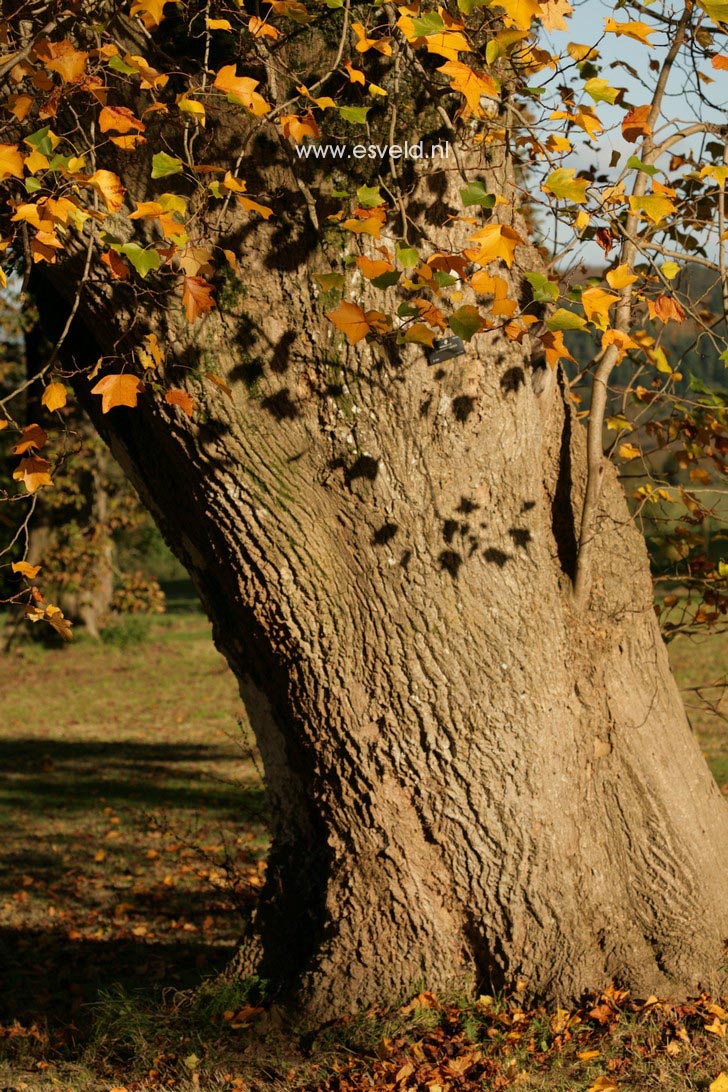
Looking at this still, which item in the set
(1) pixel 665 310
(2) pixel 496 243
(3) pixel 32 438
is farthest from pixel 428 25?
(3) pixel 32 438

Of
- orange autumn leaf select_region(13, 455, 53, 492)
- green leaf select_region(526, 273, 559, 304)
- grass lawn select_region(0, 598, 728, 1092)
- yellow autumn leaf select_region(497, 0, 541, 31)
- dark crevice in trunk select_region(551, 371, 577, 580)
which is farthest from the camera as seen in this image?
dark crevice in trunk select_region(551, 371, 577, 580)

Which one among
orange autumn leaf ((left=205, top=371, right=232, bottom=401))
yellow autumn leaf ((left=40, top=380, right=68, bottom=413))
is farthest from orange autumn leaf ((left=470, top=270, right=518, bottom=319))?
yellow autumn leaf ((left=40, top=380, right=68, bottom=413))

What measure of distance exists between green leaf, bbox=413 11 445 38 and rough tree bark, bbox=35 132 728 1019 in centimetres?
69

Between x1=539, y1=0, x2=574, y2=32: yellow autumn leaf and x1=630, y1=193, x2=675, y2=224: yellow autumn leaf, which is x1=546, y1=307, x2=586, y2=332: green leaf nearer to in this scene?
x1=630, y1=193, x2=675, y2=224: yellow autumn leaf

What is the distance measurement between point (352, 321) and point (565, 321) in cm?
55

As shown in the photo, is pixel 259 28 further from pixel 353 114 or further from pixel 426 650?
pixel 426 650

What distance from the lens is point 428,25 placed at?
7.66 feet

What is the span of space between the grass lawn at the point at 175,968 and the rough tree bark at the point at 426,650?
0.55ft

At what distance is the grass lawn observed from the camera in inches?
123

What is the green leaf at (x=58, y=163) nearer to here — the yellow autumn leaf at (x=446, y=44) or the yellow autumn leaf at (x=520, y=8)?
the yellow autumn leaf at (x=446, y=44)

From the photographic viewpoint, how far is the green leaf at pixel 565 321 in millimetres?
2637

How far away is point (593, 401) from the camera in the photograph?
11.2 feet

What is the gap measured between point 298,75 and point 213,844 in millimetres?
5273

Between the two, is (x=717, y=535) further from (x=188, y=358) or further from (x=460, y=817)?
(x=188, y=358)
